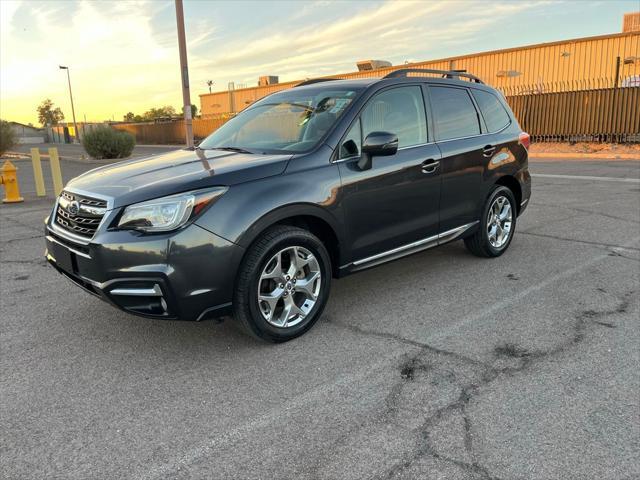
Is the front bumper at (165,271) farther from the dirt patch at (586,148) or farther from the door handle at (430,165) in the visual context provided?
the dirt patch at (586,148)

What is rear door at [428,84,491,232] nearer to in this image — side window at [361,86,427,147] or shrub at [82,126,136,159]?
side window at [361,86,427,147]

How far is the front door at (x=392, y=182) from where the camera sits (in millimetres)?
3939

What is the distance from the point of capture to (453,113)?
4.95 meters

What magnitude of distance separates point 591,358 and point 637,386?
374 mm

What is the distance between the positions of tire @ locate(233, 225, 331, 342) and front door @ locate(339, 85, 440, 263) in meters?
0.42

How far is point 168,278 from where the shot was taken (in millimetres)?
3064

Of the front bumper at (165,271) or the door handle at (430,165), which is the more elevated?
the door handle at (430,165)

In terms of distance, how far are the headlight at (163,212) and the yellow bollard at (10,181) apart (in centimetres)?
829

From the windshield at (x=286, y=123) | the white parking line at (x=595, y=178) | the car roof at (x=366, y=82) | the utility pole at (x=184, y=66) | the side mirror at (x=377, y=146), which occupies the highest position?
the utility pole at (x=184, y=66)

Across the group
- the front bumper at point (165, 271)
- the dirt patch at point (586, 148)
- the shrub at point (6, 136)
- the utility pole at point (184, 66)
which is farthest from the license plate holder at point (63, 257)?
the shrub at point (6, 136)

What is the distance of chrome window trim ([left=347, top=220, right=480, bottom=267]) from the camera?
13.6 feet

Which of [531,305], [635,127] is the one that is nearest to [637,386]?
[531,305]

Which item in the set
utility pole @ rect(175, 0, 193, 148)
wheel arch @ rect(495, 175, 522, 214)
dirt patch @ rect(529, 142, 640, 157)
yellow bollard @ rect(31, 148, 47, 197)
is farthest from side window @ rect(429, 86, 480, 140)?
dirt patch @ rect(529, 142, 640, 157)

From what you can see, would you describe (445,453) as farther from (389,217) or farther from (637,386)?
(389,217)
